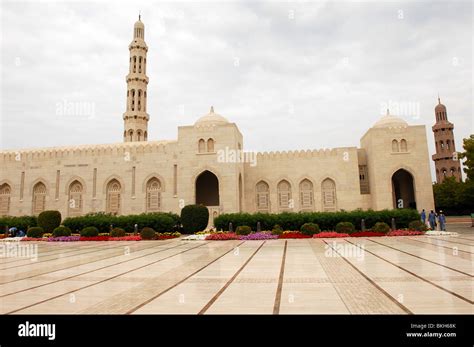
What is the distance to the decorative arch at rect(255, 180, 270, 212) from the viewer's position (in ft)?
85.6

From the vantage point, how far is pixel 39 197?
86.7 ft

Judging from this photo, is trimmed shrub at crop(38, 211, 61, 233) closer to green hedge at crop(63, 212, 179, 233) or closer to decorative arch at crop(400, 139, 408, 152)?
green hedge at crop(63, 212, 179, 233)

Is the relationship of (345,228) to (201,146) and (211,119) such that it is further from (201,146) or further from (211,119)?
(211,119)

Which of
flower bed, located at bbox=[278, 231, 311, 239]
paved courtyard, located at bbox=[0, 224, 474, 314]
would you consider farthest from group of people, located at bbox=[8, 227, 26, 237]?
flower bed, located at bbox=[278, 231, 311, 239]

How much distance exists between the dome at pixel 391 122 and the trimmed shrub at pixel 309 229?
12.4m

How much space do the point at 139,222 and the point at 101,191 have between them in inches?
301

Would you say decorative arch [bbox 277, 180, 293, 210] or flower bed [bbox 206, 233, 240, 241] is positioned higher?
decorative arch [bbox 277, 180, 293, 210]

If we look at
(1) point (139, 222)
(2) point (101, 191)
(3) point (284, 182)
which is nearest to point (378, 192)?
(3) point (284, 182)


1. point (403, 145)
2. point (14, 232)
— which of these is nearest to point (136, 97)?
point (14, 232)

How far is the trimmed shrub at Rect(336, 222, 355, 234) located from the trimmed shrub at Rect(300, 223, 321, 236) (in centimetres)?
108

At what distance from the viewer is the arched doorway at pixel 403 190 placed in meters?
26.6

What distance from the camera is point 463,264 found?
7.68 meters

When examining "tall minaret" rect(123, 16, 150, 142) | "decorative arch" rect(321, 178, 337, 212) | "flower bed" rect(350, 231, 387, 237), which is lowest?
"flower bed" rect(350, 231, 387, 237)
